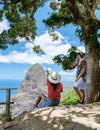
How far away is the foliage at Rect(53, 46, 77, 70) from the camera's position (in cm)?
1847

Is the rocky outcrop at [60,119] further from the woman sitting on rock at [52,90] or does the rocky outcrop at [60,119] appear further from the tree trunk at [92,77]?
the tree trunk at [92,77]

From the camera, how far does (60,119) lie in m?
12.9

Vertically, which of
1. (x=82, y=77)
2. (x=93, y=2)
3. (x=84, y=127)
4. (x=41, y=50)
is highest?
(x=93, y=2)

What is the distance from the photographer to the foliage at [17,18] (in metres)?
20.8

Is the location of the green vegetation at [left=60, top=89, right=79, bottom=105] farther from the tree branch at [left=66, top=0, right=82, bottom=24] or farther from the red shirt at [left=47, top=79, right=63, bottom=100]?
the red shirt at [left=47, top=79, right=63, bottom=100]

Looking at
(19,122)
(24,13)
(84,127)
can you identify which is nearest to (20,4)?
(24,13)

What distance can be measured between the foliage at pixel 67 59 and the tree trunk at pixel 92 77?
3.14 ft

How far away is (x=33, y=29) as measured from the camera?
71.4ft

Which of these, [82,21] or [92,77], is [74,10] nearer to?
[82,21]

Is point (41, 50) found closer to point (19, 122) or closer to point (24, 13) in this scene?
point (24, 13)

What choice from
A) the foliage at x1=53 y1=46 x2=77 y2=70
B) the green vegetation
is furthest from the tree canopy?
the green vegetation

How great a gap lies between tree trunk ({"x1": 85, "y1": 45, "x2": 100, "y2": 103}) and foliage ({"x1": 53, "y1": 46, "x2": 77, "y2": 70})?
0.96 metres

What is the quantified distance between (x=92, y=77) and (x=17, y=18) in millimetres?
6452

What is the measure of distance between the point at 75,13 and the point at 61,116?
22.2ft
